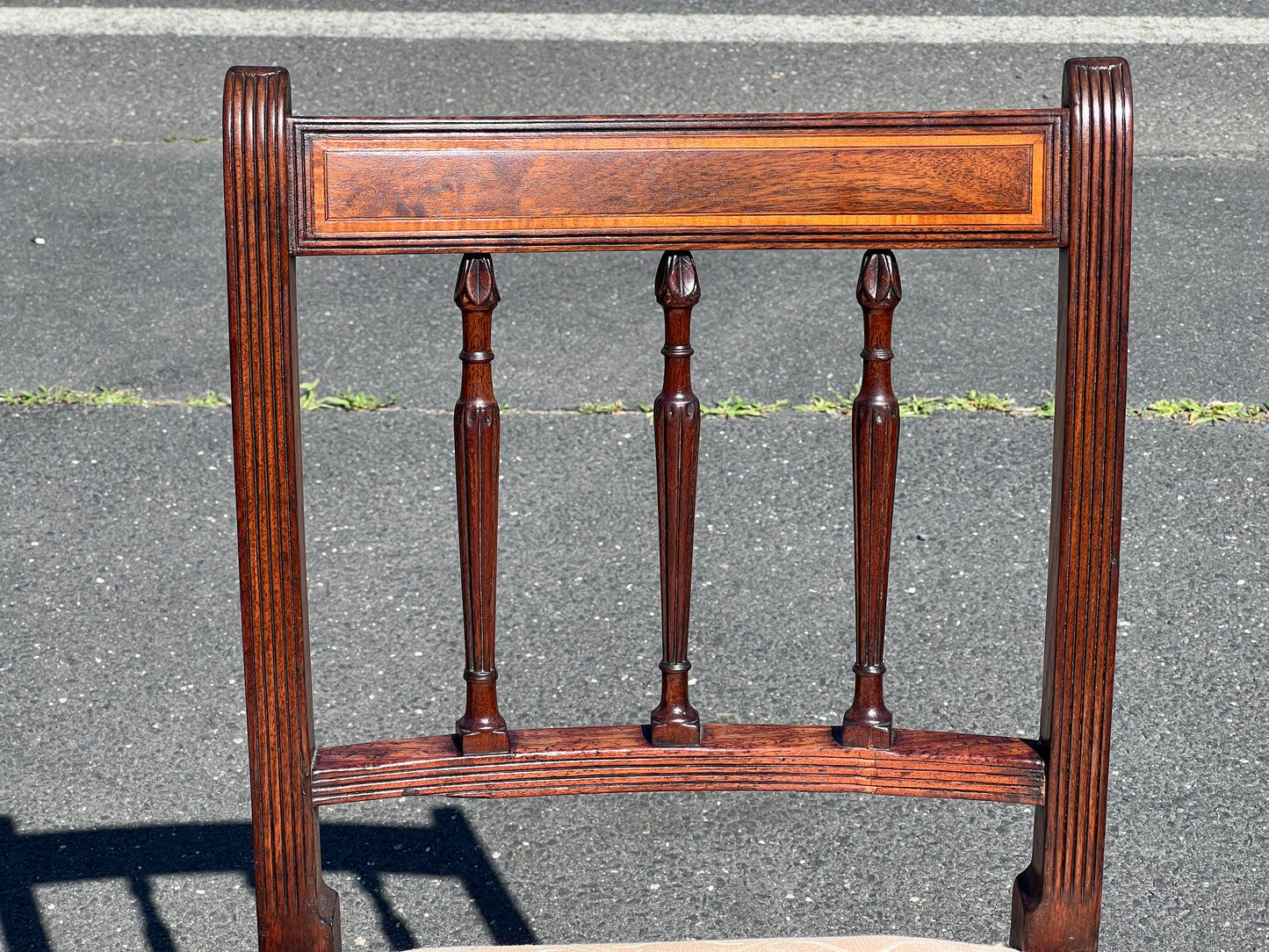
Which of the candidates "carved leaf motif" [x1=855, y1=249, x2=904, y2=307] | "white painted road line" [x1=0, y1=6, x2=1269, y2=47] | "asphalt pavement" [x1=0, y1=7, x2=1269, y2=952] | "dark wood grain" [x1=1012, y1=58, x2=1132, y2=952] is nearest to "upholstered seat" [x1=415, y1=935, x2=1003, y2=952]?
"dark wood grain" [x1=1012, y1=58, x2=1132, y2=952]

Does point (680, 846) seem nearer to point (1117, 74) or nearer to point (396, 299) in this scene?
point (1117, 74)

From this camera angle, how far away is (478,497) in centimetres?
115

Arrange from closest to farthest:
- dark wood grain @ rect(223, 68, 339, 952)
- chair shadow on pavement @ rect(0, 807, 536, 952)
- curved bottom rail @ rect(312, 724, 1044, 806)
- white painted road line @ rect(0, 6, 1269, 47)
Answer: dark wood grain @ rect(223, 68, 339, 952)
curved bottom rail @ rect(312, 724, 1044, 806)
chair shadow on pavement @ rect(0, 807, 536, 952)
white painted road line @ rect(0, 6, 1269, 47)

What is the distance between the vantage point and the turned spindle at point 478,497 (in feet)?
3.67

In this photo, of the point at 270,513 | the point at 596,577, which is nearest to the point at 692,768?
the point at 270,513

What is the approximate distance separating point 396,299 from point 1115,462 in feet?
10.3

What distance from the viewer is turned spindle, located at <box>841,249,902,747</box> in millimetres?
1128

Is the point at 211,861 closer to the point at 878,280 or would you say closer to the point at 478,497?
the point at 478,497

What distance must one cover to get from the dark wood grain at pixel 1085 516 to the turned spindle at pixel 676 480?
27 cm

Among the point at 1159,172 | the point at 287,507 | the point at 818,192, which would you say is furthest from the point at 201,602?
the point at 1159,172

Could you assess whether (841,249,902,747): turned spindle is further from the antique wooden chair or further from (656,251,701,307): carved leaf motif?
(656,251,701,307): carved leaf motif

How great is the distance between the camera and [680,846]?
2.21 metres

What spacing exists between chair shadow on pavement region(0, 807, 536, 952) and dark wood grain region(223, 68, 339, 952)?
3.08ft

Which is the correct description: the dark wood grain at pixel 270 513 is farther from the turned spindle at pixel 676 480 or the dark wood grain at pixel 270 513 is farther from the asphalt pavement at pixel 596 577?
the asphalt pavement at pixel 596 577
